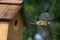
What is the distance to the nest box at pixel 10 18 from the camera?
2410 millimetres

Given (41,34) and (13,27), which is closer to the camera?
(13,27)

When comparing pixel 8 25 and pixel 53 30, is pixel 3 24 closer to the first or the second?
pixel 8 25

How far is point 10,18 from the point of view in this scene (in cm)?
237

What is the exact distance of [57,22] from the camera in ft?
15.3

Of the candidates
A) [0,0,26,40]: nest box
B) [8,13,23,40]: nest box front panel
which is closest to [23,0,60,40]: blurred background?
[8,13,23,40]: nest box front panel

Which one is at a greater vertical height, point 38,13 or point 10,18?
point 10,18

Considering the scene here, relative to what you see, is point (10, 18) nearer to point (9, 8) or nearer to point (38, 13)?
point (9, 8)

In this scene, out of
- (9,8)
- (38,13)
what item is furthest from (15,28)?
(38,13)

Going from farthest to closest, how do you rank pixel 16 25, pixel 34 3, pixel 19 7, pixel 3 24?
pixel 34 3 → pixel 16 25 → pixel 19 7 → pixel 3 24

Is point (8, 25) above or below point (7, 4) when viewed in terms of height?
Result: below

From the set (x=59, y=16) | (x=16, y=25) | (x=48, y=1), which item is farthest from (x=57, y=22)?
(x=16, y=25)

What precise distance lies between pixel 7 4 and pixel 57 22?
217 centimetres

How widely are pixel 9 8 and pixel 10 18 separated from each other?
0.21 meters

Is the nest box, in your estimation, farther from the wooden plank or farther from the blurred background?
the blurred background
